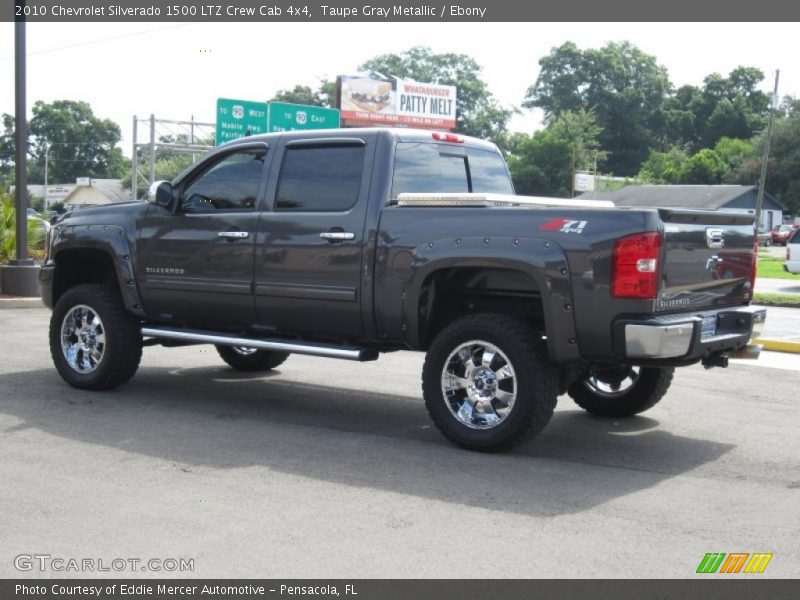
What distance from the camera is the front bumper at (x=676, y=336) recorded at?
5957 millimetres

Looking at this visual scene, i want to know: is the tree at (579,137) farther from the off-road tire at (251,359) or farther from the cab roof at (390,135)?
the cab roof at (390,135)

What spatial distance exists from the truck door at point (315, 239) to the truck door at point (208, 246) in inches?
7.1

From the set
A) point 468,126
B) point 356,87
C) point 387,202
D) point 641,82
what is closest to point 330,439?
point 387,202

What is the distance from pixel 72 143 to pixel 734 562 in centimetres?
12946

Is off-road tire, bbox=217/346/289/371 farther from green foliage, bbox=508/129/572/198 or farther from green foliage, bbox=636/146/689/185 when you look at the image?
green foliage, bbox=636/146/689/185

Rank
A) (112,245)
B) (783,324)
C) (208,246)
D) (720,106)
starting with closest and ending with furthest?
(208,246)
(112,245)
(783,324)
(720,106)

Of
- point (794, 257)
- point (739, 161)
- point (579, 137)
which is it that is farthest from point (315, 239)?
point (739, 161)

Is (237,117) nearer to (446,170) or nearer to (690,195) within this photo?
(446,170)

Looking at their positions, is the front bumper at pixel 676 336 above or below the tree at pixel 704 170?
below

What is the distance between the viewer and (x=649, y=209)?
6051 millimetres

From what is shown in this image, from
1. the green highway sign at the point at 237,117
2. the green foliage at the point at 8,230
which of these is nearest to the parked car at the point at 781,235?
the green highway sign at the point at 237,117

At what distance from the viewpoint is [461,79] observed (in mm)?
110562

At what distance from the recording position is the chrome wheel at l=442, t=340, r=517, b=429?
21.4 ft

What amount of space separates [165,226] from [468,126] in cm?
9883
